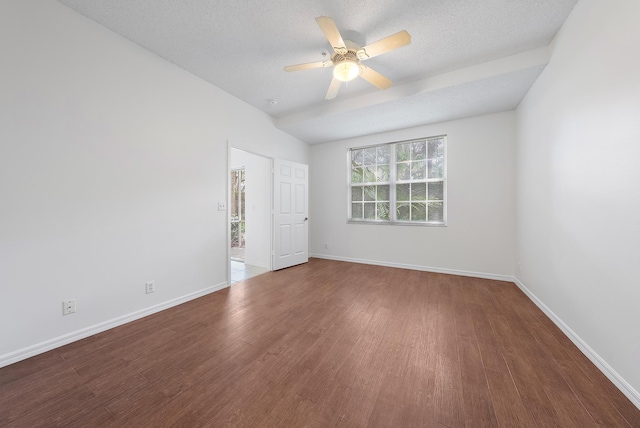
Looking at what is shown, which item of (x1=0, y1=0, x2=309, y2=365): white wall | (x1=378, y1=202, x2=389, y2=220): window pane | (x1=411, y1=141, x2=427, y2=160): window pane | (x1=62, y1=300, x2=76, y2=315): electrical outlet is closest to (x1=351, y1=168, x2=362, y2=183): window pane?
(x1=378, y1=202, x2=389, y2=220): window pane

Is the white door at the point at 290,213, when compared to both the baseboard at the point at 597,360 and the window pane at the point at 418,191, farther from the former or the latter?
the baseboard at the point at 597,360

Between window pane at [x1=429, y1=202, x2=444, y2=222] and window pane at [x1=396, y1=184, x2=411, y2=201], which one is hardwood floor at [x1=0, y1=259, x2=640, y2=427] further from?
window pane at [x1=396, y1=184, x2=411, y2=201]

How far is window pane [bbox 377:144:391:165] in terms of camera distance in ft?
15.1

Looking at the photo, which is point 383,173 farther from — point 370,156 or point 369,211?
point 369,211

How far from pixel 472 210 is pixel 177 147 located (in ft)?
14.6

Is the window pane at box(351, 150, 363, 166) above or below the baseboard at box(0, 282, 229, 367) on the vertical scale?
above

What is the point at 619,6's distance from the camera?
145 centimetres

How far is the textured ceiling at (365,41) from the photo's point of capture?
197cm

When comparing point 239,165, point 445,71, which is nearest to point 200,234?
point 239,165

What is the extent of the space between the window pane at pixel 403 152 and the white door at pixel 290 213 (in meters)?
1.89

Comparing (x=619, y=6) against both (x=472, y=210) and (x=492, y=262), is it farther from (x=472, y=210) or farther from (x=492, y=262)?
(x=492, y=262)

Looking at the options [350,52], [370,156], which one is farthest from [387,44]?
Result: [370,156]

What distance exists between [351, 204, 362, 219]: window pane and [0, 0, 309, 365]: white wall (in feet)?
9.76

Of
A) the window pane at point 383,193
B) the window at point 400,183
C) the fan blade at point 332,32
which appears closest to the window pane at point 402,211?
the window at point 400,183
